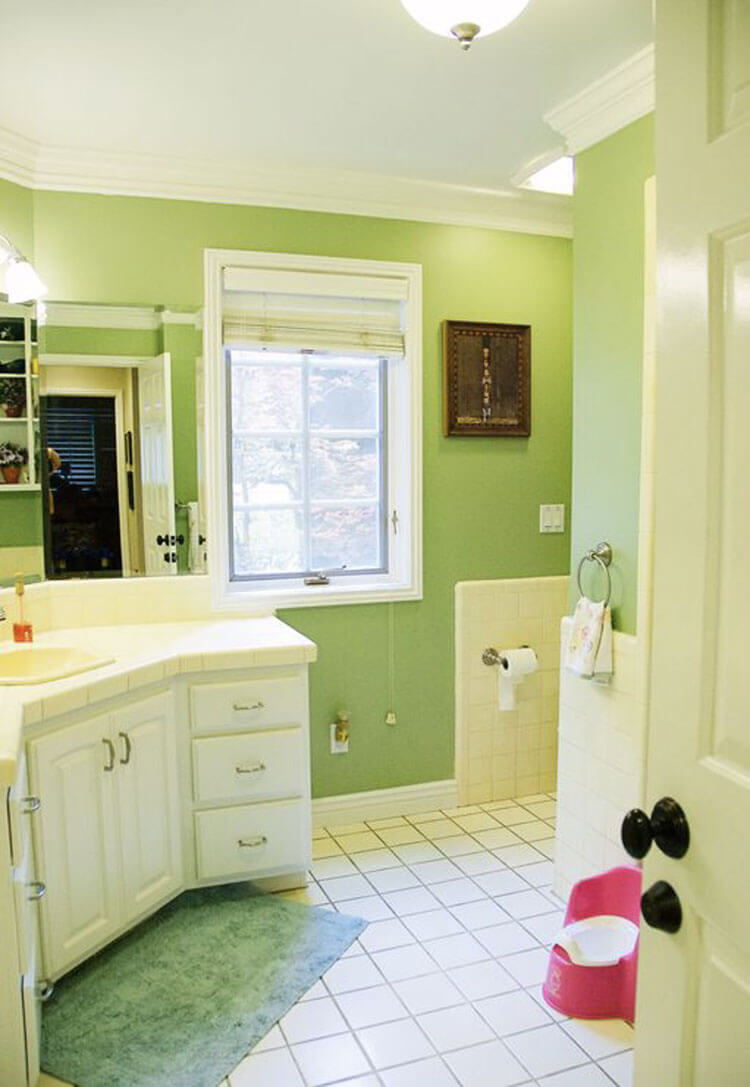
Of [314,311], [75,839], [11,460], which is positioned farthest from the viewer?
[314,311]

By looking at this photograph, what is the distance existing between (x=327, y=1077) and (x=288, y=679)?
3.61 ft

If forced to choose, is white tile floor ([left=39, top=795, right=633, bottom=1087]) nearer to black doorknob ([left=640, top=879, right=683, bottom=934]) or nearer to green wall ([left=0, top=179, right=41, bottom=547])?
black doorknob ([left=640, top=879, right=683, bottom=934])

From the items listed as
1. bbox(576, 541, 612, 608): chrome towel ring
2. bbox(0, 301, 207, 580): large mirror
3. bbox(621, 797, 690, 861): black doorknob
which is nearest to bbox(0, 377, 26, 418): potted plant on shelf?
bbox(0, 301, 207, 580): large mirror

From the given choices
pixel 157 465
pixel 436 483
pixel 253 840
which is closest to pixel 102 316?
pixel 157 465

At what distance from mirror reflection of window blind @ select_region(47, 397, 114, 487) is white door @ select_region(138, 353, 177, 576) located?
5.4 inches

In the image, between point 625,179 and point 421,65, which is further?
point 625,179

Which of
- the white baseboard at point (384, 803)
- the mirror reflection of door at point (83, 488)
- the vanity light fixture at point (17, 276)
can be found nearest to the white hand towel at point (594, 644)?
the white baseboard at point (384, 803)

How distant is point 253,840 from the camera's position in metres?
2.65

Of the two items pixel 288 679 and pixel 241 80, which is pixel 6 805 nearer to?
pixel 288 679

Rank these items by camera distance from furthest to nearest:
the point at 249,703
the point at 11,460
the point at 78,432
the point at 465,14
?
the point at 78,432 < the point at 11,460 < the point at 249,703 < the point at 465,14

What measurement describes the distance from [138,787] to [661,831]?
5.63 feet

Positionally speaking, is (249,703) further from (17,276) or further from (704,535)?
(704,535)

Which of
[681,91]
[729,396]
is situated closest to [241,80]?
[681,91]

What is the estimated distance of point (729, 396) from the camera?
976 millimetres
